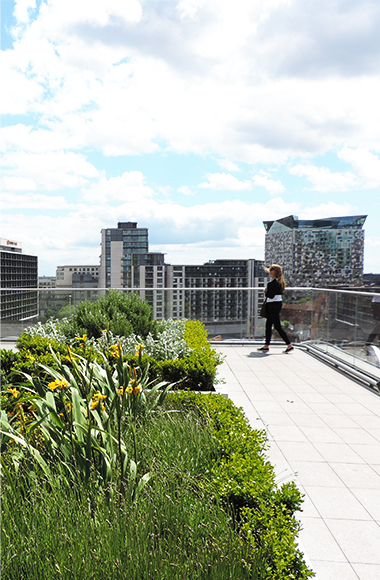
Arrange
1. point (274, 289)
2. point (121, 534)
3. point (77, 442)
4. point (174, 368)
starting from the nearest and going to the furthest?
1. point (121, 534)
2. point (77, 442)
3. point (174, 368)
4. point (274, 289)

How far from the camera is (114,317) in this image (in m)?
6.06

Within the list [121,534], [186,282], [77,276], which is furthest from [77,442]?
[77,276]

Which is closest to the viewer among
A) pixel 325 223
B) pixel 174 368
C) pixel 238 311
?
pixel 174 368

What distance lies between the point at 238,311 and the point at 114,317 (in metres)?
3.93

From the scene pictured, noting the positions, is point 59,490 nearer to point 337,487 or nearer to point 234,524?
point 234,524

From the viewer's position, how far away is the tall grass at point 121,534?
1471 mm

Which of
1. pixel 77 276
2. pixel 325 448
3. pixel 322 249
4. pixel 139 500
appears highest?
pixel 322 249

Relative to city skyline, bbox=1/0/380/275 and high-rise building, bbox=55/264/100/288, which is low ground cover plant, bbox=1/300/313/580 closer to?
city skyline, bbox=1/0/380/275

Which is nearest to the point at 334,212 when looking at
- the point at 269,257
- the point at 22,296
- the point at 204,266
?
the point at 269,257

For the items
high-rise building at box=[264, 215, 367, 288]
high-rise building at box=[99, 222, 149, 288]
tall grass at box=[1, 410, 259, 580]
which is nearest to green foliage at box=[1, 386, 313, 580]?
tall grass at box=[1, 410, 259, 580]

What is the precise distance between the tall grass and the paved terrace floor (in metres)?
0.64

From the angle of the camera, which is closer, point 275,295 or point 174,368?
point 174,368

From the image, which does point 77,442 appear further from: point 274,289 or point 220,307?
point 220,307

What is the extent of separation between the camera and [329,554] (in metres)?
2.34
